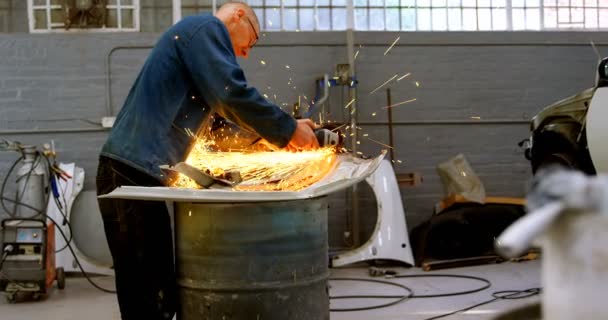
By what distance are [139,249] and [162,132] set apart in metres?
0.45

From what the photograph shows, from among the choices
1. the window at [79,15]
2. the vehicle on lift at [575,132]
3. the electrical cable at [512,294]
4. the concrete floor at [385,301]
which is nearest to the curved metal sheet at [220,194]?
the concrete floor at [385,301]

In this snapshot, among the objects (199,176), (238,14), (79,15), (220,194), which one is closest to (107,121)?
(79,15)

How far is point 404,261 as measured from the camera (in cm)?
629

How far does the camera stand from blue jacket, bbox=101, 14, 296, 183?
286cm

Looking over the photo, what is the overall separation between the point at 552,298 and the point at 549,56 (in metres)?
6.88

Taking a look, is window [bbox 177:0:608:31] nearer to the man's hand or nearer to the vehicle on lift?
the vehicle on lift

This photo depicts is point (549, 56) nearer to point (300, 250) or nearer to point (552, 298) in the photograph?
point (300, 250)

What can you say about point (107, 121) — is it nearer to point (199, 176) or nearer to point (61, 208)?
point (61, 208)

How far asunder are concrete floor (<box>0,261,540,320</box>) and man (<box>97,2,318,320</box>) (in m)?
1.90

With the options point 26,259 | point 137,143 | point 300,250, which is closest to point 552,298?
point 300,250

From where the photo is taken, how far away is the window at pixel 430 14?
23.6 feet

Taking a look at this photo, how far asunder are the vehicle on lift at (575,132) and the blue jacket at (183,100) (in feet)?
10.3

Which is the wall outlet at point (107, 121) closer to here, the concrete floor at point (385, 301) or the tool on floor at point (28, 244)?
the tool on floor at point (28, 244)

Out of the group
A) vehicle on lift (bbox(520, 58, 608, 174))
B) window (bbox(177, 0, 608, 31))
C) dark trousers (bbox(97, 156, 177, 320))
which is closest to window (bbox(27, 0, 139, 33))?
window (bbox(177, 0, 608, 31))
